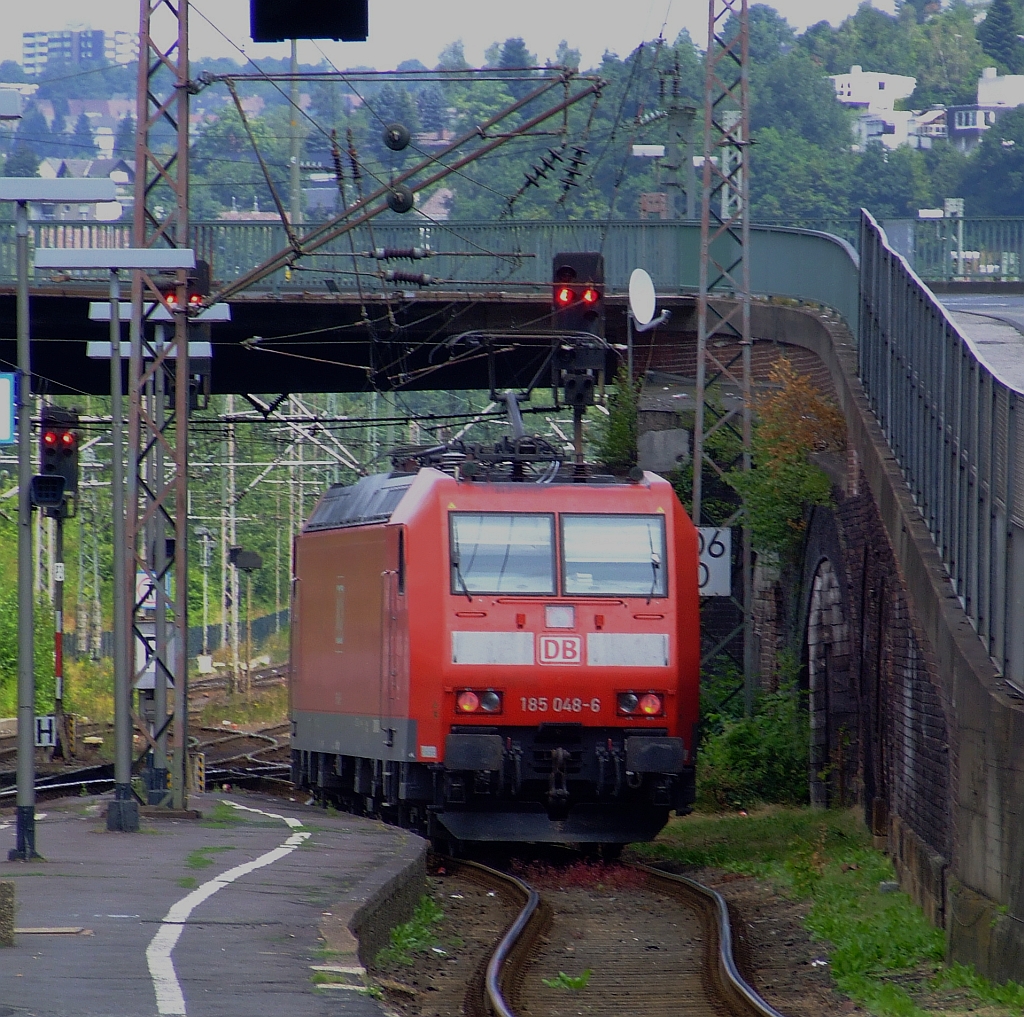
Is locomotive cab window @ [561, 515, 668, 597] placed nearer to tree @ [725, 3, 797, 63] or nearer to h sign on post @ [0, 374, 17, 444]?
h sign on post @ [0, 374, 17, 444]

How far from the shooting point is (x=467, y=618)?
17.4m

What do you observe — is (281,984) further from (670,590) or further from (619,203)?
(619,203)

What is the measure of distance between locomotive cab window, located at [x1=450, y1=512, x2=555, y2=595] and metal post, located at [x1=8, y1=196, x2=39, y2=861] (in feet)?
14.0

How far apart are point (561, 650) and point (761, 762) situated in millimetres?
6554

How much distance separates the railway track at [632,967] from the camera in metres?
11.3

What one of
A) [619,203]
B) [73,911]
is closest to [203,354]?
[73,911]

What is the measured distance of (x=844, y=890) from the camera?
50.7 feet

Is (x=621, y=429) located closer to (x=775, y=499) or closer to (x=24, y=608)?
(x=775, y=499)

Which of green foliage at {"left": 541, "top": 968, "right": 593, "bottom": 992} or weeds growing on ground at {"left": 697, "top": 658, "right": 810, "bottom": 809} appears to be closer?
green foliage at {"left": 541, "top": 968, "right": 593, "bottom": 992}

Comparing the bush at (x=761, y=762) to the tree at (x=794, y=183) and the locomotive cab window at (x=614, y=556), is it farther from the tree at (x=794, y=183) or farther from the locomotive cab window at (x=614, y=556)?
the tree at (x=794, y=183)

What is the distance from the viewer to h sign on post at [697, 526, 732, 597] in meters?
22.9

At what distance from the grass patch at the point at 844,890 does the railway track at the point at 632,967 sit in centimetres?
70

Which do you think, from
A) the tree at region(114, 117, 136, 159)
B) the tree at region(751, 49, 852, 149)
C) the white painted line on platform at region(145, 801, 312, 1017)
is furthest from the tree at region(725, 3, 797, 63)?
the white painted line on platform at region(145, 801, 312, 1017)

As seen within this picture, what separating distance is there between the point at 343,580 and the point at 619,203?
216 ft
